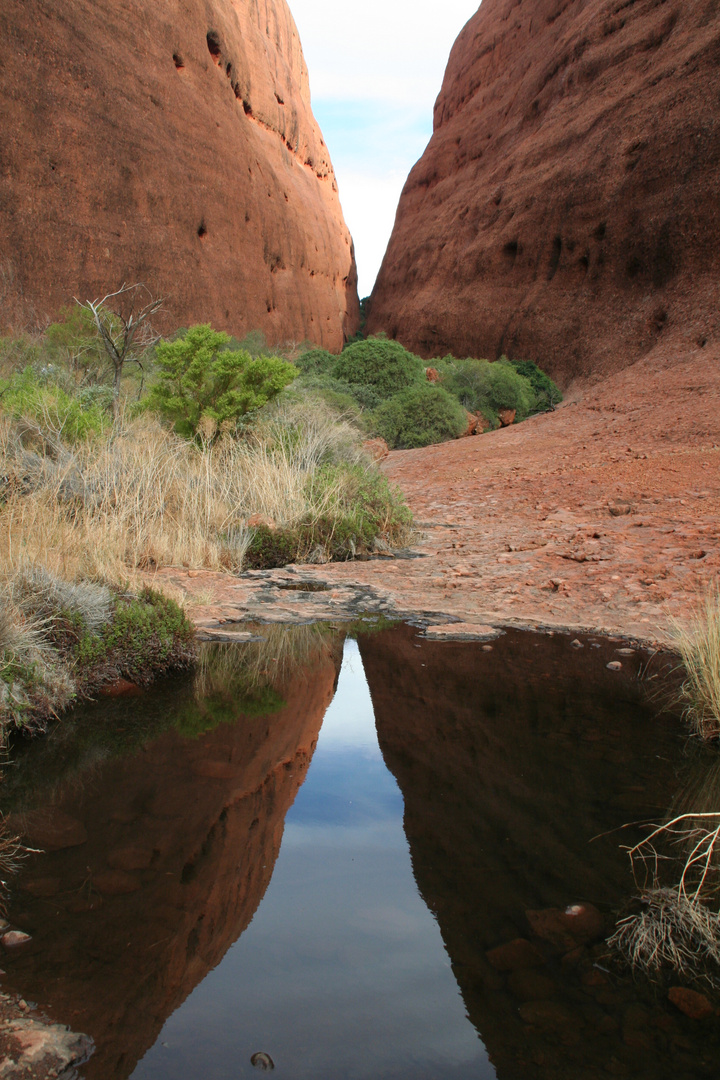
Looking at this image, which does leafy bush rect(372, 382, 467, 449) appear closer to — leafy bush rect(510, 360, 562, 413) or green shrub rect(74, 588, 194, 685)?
leafy bush rect(510, 360, 562, 413)

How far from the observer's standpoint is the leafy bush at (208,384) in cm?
955

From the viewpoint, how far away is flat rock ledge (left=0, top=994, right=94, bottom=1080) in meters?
1.80

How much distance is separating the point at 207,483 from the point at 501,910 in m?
5.80

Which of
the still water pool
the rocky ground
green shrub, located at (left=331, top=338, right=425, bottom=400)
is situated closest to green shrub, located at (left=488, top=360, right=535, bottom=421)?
green shrub, located at (left=331, top=338, right=425, bottom=400)

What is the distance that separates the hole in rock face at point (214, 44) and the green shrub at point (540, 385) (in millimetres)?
15481

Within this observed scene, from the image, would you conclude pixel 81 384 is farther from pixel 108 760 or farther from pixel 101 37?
pixel 101 37

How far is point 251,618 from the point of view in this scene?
5.71m

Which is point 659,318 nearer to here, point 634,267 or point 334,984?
point 634,267

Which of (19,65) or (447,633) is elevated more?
(19,65)

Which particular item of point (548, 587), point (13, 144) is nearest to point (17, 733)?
point (548, 587)

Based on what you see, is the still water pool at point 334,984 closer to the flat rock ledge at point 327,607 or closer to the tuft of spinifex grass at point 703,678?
the tuft of spinifex grass at point 703,678

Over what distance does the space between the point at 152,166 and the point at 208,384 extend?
15609 mm

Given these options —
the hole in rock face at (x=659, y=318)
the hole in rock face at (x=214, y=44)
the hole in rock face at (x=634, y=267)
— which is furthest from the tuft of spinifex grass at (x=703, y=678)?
the hole in rock face at (x=214, y=44)

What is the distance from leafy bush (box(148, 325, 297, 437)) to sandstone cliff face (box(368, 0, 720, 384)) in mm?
11898
